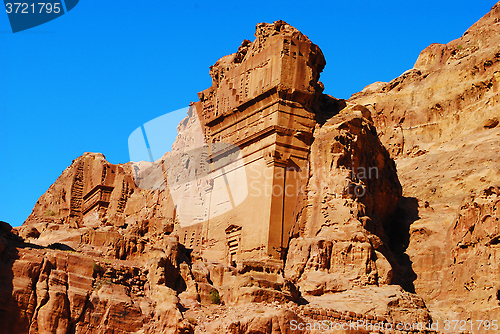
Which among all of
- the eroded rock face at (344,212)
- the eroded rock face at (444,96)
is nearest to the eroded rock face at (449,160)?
the eroded rock face at (444,96)

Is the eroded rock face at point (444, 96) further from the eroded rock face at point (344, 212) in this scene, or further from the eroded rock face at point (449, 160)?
the eroded rock face at point (344, 212)

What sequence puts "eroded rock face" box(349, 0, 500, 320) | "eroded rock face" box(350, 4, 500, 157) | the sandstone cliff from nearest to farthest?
the sandstone cliff
"eroded rock face" box(349, 0, 500, 320)
"eroded rock face" box(350, 4, 500, 157)

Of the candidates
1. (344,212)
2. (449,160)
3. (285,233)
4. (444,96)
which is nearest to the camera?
(344,212)

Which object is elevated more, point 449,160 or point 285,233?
point 449,160

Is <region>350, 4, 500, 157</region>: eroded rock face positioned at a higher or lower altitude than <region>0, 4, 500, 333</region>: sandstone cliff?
higher

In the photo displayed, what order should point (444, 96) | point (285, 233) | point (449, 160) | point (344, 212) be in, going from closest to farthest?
point (344, 212) → point (285, 233) → point (449, 160) → point (444, 96)

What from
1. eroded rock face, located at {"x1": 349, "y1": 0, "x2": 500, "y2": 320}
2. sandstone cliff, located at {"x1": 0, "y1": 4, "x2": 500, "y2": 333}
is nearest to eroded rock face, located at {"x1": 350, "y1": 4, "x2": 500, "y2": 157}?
eroded rock face, located at {"x1": 349, "y1": 0, "x2": 500, "y2": 320}

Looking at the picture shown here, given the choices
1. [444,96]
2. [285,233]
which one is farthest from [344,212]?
[444,96]

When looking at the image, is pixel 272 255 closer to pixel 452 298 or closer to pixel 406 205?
pixel 452 298

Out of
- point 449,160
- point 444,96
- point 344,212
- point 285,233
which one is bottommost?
point 285,233

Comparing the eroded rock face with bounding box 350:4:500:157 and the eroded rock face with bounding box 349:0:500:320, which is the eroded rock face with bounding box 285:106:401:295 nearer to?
the eroded rock face with bounding box 349:0:500:320

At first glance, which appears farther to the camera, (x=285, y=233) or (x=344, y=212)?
(x=285, y=233)

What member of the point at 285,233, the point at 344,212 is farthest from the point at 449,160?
the point at 285,233

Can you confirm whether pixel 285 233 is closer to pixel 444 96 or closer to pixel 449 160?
pixel 449 160
